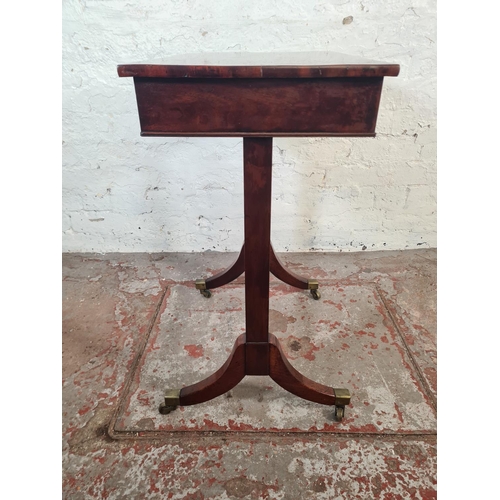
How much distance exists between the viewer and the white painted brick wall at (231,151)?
6.22 ft

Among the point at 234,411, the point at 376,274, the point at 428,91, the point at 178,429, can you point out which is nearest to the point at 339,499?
the point at 234,411

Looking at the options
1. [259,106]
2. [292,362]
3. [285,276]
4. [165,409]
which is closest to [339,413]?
[292,362]

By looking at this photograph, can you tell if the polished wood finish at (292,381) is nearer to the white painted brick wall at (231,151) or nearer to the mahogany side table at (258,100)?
the mahogany side table at (258,100)

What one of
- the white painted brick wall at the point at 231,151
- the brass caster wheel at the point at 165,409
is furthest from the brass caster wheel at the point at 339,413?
the white painted brick wall at the point at 231,151

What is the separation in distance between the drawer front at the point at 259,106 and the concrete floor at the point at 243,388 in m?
0.93

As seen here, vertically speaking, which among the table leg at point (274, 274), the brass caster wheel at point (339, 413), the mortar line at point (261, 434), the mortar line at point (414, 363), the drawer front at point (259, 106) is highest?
the drawer front at point (259, 106)

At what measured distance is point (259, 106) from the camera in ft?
3.23

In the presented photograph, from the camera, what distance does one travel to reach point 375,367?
1.55 metres

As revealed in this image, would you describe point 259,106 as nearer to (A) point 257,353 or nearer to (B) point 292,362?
(A) point 257,353

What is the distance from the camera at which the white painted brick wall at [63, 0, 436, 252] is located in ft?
6.22

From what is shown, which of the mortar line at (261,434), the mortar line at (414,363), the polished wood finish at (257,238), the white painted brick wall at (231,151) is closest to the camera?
the polished wood finish at (257,238)

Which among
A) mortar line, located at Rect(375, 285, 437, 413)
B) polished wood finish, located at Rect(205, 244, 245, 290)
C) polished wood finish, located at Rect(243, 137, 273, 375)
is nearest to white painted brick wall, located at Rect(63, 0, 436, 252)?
polished wood finish, located at Rect(205, 244, 245, 290)

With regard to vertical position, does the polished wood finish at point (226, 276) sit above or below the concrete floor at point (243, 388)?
above

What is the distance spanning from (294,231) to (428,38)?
3.86ft
